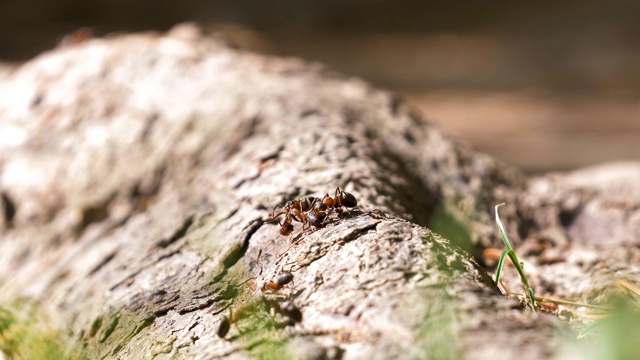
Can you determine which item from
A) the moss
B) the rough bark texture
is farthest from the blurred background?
the moss

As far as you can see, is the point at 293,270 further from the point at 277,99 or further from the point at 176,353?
the point at 277,99

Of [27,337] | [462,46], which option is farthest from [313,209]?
[462,46]

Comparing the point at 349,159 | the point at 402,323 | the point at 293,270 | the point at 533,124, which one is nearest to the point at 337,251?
the point at 293,270

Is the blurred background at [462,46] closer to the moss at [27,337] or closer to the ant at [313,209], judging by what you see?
the moss at [27,337]

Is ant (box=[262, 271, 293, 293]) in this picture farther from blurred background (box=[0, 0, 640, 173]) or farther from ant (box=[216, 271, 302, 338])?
blurred background (box=[0, 0, 640, 173])

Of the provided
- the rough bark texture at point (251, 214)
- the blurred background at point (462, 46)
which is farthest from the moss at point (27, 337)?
the blurred background at point (462, 46)
